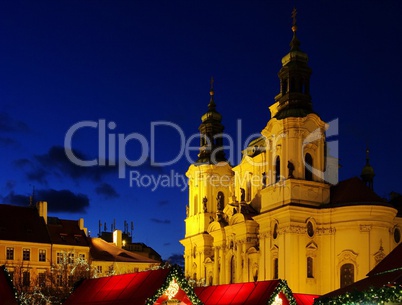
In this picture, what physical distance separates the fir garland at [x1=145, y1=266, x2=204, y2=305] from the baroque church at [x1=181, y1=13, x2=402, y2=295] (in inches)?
1007

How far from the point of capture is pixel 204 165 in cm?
6041

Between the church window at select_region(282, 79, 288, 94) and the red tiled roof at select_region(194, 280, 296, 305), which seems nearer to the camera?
the red tiled roof at select_region(194, 280, 296, 305)

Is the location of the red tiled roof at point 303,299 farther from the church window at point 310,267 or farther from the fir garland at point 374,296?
the church window at point 310,267

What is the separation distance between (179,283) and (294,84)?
3240 cm

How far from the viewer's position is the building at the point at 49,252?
4956 centimetres

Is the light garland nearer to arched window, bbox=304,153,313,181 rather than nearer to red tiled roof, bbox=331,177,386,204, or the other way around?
red tiled roof, bbox=331,177,386,204

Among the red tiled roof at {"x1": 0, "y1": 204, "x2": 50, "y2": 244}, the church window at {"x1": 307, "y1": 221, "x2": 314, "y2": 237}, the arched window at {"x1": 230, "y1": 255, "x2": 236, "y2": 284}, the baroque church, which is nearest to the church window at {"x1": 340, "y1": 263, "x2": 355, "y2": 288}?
the baroque church

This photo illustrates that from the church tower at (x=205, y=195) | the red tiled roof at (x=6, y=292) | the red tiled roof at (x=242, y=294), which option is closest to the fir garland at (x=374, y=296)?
the red tiled roof at (x=242, y=294)

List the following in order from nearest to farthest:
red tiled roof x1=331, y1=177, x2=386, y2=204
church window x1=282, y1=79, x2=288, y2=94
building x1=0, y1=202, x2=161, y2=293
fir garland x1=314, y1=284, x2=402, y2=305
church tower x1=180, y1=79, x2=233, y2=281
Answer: fir garland x1=314, y1=284, x2=402, y2=305 → red tiled roof x1=331, y1=177, x2=386, y2=204 → church window x1=282, y1=79, x2=288, y2=94 → building x1=0, y1=202, x2=161, y2=293 → church tower x1=180, y1=79, x2=233, y2=281

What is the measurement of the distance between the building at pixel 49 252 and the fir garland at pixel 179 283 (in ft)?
94.5

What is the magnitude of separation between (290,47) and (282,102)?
4803 mm

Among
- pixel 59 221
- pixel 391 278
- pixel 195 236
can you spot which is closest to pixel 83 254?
pixel 59 221

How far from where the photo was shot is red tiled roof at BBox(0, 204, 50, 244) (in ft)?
173

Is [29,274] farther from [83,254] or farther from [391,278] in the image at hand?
[391,278]
